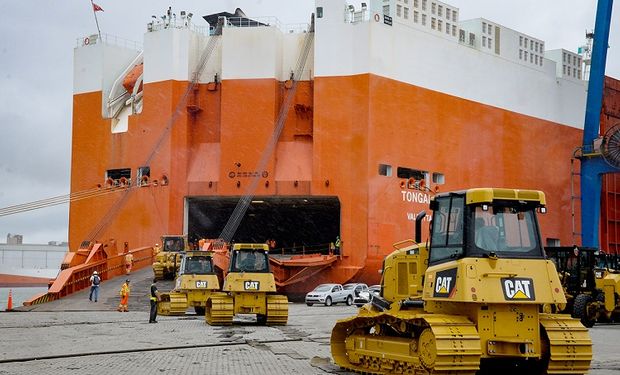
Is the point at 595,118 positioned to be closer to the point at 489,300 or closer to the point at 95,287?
the point at 95,287

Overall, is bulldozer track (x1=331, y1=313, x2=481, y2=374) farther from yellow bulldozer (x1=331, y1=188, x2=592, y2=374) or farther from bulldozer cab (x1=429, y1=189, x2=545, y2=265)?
bulldozer cab (x1=429, y1=189, x2=545, y2=265)

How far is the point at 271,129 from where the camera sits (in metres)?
45.4

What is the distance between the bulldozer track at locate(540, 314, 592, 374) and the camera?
10.9 m

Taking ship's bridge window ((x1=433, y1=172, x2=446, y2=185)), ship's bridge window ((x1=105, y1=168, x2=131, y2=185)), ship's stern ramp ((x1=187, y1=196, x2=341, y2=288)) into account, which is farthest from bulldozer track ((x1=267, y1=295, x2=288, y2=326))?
ship's bridge window ((x1=105, y1=168, x2=131, y2=185))

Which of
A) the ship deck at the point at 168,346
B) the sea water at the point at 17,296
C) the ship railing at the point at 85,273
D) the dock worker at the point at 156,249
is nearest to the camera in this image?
the ship deck at the point at 168,346

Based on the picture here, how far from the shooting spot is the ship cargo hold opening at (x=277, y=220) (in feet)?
159

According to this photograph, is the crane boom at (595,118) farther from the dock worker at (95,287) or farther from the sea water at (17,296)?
the sea water at (17,296)

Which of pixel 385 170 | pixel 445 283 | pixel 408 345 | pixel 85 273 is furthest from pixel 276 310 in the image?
pixel 385 170

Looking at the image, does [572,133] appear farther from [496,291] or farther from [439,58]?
[496,291]

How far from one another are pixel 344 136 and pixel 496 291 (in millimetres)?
34340

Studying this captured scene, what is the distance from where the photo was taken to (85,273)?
39.7m

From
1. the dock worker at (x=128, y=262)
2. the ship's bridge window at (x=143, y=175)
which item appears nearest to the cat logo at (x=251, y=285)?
the dock worker at (x=128, y=262)

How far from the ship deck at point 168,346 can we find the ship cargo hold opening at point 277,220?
19421mm

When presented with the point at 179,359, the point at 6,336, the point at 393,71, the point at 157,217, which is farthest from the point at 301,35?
the point at 179,359
